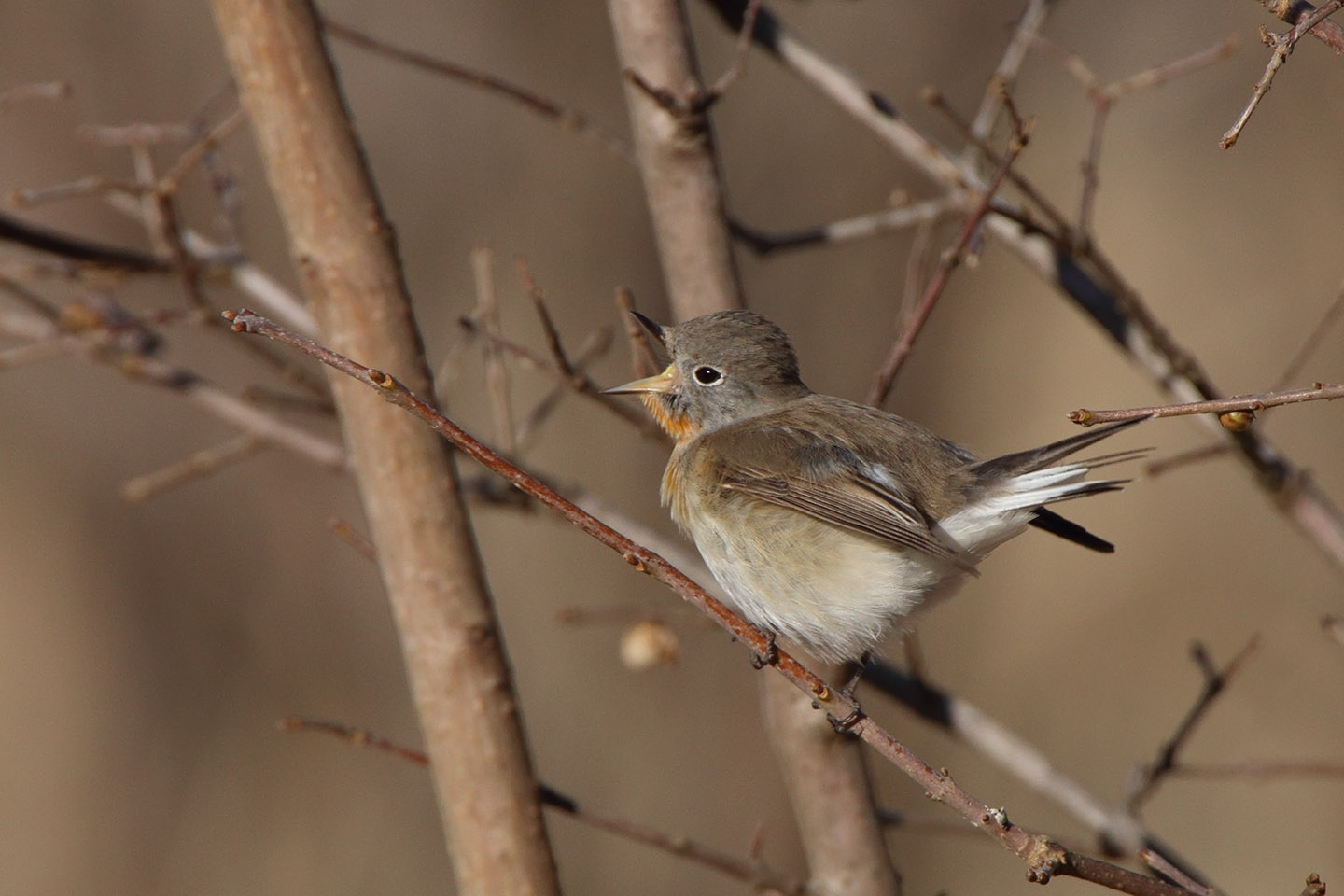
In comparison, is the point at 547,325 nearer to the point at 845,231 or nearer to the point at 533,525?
the point at 845,231

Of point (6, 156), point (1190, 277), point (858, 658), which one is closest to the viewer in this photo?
point (858, 658)

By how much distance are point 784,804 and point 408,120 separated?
183 inches

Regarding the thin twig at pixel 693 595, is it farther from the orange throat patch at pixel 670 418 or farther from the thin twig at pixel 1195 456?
the orange throat patch at pixel 670 418

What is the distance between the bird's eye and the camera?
346 centimetres

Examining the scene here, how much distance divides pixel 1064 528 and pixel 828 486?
605 millimetres

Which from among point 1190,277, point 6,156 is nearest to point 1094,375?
point 1190,277

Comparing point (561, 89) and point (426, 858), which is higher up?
point (561, 89)

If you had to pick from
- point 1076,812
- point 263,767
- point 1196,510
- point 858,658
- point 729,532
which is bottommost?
point 1076,812

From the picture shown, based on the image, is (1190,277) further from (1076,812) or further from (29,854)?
(29,854)

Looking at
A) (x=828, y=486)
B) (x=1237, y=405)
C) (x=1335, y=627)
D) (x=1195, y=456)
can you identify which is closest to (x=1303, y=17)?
(x=1237, y=405)

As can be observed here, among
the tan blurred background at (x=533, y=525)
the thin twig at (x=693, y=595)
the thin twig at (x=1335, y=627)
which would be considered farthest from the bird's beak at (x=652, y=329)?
the tan blurred background at (x=533, y=525)

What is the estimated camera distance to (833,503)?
10.4ft

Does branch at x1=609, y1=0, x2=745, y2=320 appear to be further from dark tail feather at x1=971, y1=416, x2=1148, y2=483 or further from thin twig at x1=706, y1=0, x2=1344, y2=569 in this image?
dark tail feather at x1=971, y1=416, x2=1148, y2=483

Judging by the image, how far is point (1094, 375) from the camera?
7.77 meters
